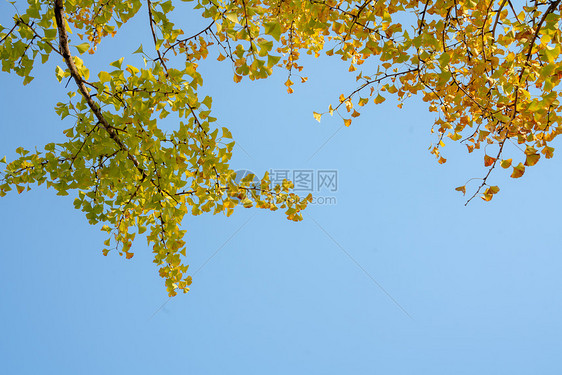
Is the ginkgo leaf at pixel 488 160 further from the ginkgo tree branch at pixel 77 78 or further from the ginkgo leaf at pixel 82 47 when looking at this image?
the ginkgo leaf at pixel 82 47

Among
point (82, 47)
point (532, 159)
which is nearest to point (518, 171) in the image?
point (532, 159)

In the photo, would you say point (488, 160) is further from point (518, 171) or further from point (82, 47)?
point (82, 47)

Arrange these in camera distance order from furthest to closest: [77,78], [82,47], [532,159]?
[77,78]
[82,47]
[532,159]

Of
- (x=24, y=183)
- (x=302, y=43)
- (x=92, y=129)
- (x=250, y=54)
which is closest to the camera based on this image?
(x=250, y=54)

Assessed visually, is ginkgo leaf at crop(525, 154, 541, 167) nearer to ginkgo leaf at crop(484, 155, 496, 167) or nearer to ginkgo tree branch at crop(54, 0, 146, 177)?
ginkgo leaf at crop(484, 155, 496, 167)

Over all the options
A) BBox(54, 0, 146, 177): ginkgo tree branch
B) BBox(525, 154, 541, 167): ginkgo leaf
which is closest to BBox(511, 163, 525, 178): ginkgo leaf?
BBox(525, 154, 541, 167): ginkgo leaf

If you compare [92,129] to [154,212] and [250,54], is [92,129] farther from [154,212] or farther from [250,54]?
[250,54]

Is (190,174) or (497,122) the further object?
(190,174)

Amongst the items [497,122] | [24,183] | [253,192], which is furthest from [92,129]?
[497,122]

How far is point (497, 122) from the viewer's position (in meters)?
1.76

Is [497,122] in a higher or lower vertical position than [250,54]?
higher

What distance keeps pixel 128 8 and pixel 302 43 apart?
5.48ft

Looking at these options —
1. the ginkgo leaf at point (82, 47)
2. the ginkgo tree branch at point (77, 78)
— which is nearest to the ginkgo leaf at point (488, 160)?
the ginkgo tree branch at point (77, 78)

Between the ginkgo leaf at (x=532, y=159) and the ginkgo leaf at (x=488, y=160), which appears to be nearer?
the ginkgo leaf at (x=532, y=159)
